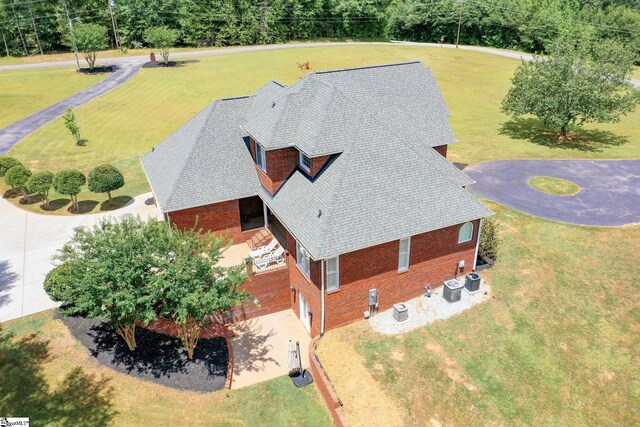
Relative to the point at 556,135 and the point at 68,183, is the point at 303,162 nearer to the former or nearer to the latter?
the point at 68,183

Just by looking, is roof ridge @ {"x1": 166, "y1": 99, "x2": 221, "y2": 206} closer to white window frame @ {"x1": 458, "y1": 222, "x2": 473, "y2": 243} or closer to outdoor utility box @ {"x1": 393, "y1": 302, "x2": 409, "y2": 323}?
outdoor utility box @ {"x1": 393, "y1": 302, "x2": 409, "y2": 323}

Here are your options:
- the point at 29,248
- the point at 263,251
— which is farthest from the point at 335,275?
the point at 29,248

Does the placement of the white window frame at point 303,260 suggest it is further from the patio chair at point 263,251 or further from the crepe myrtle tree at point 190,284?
the crepe myrtle tree at point 190,284

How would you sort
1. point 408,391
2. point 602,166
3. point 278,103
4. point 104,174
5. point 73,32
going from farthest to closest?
point 73,32 → point 602,166 → point 104,174 → point 278,103 → point 408,391

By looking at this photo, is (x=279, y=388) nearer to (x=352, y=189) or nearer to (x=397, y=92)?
(x=352, y=189)

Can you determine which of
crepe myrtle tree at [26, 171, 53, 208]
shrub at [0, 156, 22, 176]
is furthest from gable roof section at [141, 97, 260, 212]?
shrub at [0, 156, 22, 176]

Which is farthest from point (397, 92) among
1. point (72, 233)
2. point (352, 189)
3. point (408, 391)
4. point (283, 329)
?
point (72, 233)
